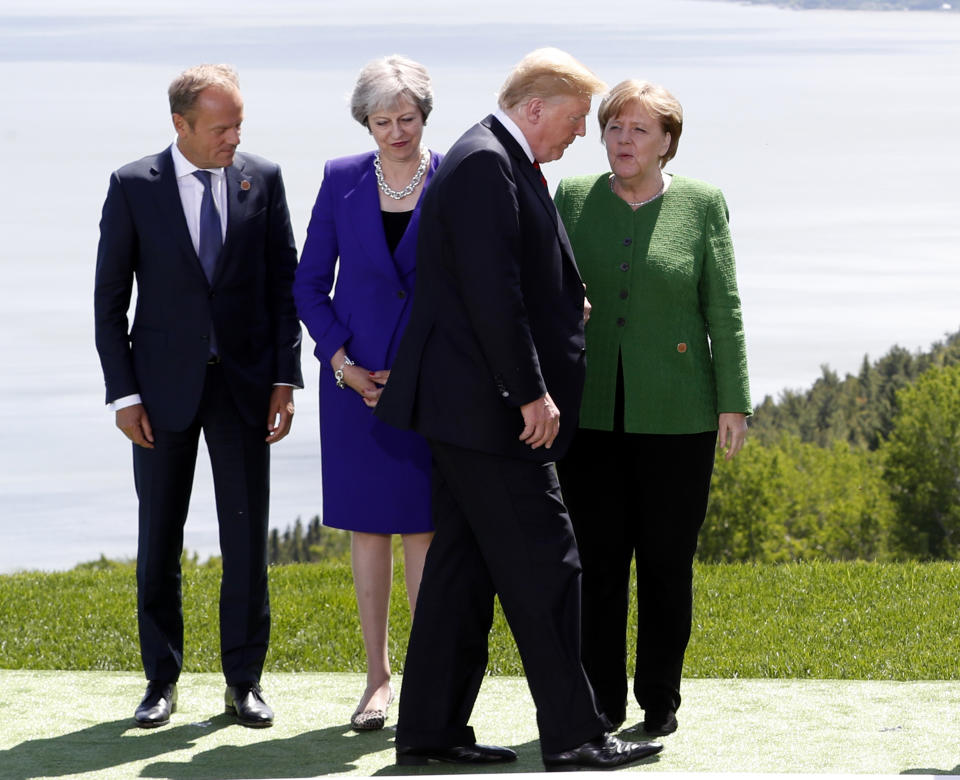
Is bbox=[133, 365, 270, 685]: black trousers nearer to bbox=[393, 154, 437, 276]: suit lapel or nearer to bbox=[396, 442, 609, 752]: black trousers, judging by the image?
bbox=[393, 154, 437, 276]: suit lapel

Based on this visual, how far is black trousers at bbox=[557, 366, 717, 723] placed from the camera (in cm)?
466

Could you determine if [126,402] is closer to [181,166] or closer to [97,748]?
[181,166]

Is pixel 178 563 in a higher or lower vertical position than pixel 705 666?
higher

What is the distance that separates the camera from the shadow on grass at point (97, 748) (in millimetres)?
4566

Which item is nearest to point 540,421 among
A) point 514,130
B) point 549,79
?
point 514,130

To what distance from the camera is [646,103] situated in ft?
14.5

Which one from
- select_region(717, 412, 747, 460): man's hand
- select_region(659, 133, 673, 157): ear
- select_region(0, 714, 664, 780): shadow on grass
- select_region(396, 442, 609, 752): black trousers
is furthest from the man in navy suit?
select_region(717, 412, 747, 460): man's hand

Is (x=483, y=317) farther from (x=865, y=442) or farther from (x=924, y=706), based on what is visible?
(x=865, y=442)

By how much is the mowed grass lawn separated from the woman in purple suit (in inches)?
32.8

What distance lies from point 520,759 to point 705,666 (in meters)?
1.50

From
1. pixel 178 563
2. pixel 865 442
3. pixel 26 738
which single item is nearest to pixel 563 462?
pixel 178 563

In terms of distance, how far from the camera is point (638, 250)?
4594 mm

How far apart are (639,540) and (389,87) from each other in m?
1.53

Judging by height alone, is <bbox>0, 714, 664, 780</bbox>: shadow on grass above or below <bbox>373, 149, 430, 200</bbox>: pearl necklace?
below
